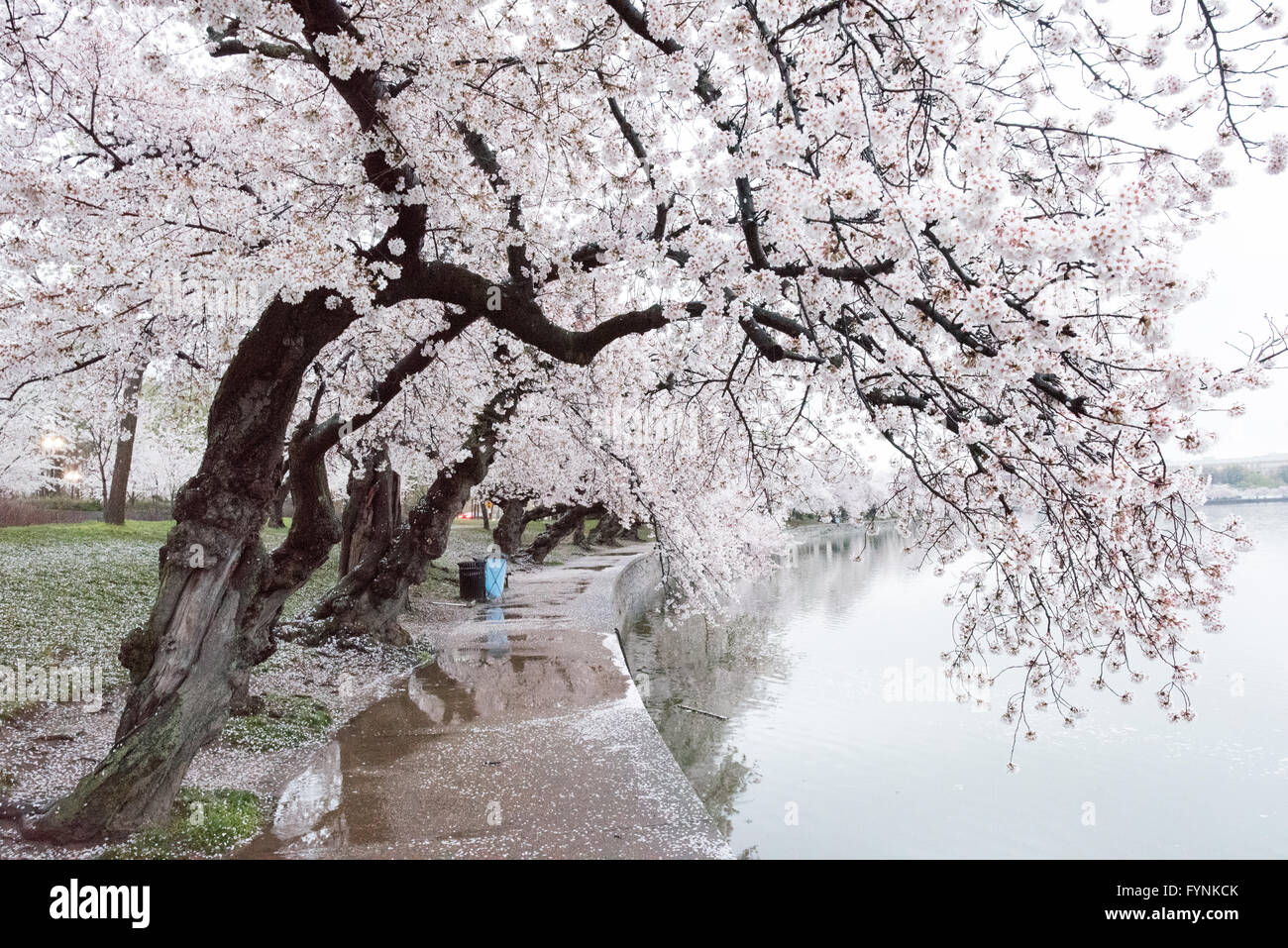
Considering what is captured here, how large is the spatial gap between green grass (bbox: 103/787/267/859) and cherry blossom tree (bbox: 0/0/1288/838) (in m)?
0.22

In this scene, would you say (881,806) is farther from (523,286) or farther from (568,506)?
(568,506)

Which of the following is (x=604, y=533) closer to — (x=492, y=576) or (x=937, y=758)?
(x=492, y=576)

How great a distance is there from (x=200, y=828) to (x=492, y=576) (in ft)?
38.8

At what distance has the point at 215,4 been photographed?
11.7 ft

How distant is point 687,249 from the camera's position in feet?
16.4

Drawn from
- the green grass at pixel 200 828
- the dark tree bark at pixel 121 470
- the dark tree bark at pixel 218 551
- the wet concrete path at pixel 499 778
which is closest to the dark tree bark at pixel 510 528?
the dark tree bark at pixel 121 470

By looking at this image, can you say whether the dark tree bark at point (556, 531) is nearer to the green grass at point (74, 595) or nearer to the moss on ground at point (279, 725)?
the green grass at point (74, 595)

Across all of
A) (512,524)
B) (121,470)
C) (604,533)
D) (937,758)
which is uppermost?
(121,470)

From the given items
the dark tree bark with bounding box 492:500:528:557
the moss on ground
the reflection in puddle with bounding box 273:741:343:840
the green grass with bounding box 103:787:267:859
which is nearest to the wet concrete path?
the reflection in puddle with bounding box 273:741:343:840

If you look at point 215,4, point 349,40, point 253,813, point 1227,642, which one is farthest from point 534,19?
point 1227,642

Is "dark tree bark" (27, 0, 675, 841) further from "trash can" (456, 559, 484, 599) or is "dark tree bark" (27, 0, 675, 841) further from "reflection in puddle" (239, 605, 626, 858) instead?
"trash can" (456, 559, 484, 599)

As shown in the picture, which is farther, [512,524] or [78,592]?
[512,524]

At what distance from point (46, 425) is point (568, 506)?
1872 cm

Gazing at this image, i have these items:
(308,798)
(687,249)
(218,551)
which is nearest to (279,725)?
(308,798)
